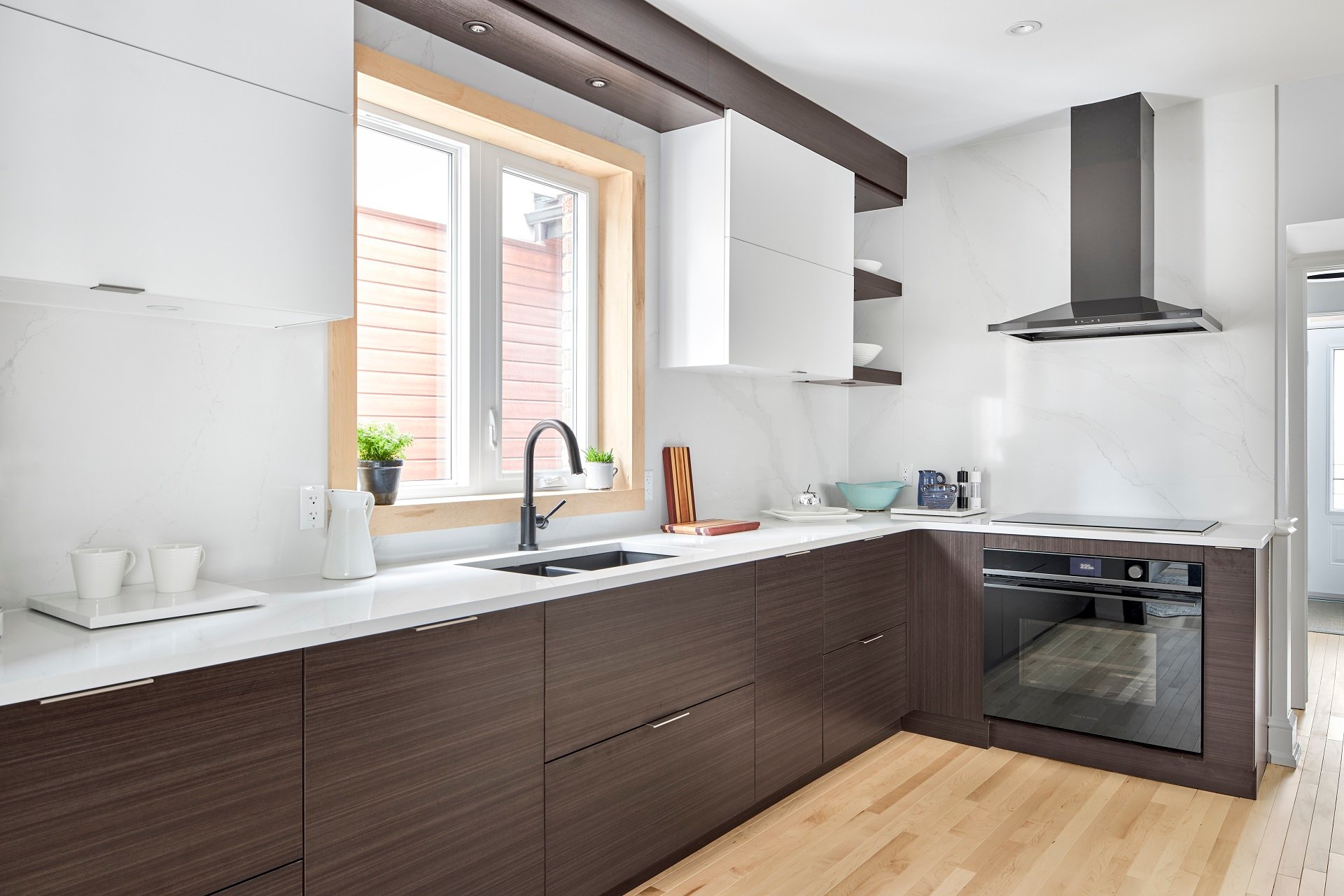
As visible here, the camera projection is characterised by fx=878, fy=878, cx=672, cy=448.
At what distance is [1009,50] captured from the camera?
9.95 ft

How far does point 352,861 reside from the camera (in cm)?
160

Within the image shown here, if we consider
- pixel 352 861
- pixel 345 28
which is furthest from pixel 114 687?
pixel 345 28

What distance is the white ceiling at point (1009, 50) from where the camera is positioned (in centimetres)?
273

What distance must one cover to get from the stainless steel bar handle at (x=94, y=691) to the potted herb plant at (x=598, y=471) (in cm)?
166

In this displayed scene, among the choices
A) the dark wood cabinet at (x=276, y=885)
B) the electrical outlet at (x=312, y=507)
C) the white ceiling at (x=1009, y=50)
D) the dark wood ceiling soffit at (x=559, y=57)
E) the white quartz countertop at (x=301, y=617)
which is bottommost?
the dark wood cabinet at (x=276, y=885)

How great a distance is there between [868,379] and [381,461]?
2.37m

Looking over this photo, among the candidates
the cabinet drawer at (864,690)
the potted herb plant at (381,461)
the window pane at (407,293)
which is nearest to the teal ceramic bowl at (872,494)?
the cabinet drawer at (864,690)

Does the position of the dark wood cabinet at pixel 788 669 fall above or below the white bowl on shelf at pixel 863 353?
below

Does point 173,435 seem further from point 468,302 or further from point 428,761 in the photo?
point 468,302

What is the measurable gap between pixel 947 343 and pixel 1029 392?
1.47ft

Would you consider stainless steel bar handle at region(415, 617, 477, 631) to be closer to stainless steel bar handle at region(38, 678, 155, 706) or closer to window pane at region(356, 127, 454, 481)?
stainless steel bar handle at region(38, 678, 155, 706)

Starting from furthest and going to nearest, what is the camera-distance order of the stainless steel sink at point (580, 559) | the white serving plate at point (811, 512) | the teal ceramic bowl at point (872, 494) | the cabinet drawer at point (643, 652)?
the teal ceramic bowl at point (872, 494), the white serving plate at point (811, 512), the stainless steel sink at point (580, 559), the cabinet drawer at point (643, 652)

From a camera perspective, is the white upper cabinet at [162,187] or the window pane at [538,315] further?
the window pane at [538,315]

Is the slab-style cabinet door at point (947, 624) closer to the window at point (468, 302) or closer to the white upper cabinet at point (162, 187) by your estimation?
the window at point (468, 302)
